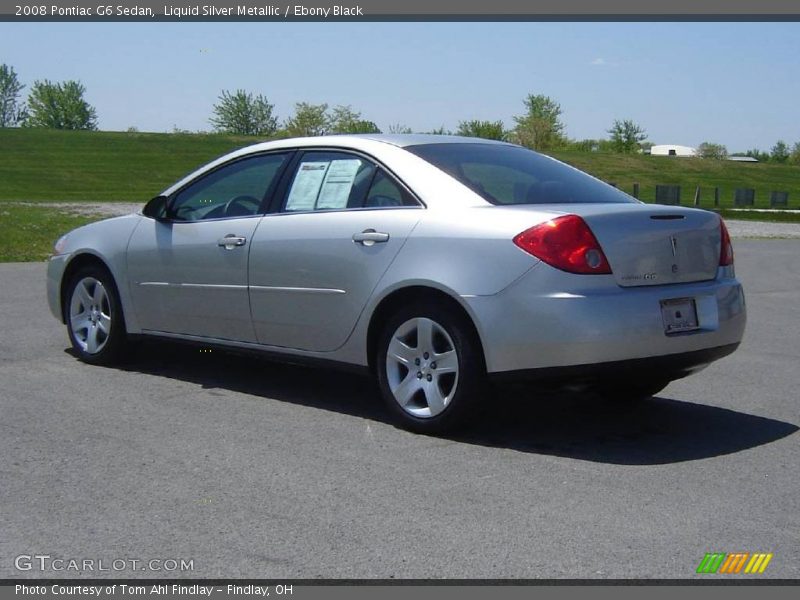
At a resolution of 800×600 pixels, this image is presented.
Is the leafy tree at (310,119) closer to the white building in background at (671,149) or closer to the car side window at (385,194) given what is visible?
the white building in background at (671,149)

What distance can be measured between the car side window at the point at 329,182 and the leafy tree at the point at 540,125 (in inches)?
3248

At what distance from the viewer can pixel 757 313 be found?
11.2 metres

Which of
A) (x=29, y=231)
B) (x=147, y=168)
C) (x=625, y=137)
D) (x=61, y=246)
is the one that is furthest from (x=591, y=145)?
(x=61, y=246)

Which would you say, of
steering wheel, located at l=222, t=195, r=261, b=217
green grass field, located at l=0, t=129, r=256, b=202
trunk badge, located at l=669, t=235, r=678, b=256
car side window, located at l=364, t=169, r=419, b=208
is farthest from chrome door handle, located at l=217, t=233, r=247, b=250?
green grass field, located at l=0, t=129, r=256, b=202

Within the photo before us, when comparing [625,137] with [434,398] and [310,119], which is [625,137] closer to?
[310,119]

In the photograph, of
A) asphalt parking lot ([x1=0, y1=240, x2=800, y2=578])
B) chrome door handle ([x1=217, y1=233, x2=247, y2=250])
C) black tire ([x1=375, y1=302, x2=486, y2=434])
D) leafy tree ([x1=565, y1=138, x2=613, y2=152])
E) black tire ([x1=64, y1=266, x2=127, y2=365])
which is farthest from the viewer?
leafy tree ([x1=565, y1=138, x2=613, y2=152])

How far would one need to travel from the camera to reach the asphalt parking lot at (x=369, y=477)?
389cm

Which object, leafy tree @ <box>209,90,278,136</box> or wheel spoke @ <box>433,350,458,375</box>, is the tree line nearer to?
leafy tree @ <box>209,90,278,136</box>

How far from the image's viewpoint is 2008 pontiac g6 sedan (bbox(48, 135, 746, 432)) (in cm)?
530

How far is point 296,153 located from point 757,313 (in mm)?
6311

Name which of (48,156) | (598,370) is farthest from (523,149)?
(48,156)

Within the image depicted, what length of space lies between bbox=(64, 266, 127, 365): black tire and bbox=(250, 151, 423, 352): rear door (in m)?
1.44

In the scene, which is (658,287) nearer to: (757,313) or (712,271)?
(712,271)

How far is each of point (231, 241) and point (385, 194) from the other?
1136 millimetres
